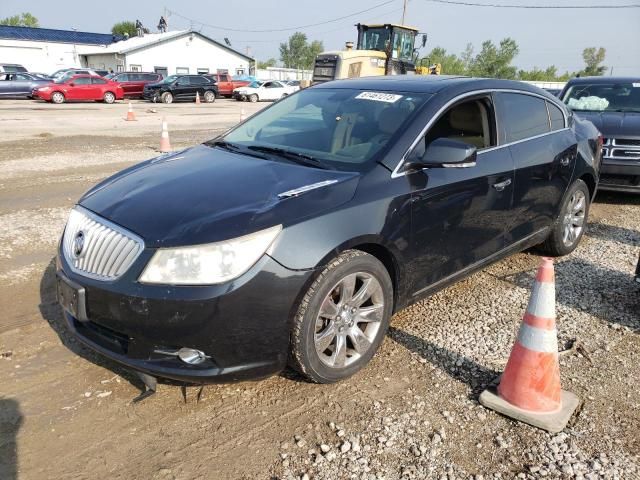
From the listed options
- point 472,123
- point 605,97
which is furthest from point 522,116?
point 605,97

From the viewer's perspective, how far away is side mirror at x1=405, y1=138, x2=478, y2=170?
3.20 m

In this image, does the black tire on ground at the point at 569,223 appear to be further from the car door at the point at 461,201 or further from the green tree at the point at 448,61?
the green tree at the point at 448,61

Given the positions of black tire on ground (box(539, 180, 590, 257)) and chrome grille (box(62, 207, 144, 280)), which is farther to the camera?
black tire on ground (box(539, 180, 590, 257))

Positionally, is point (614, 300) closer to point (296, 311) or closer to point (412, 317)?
point (412, 317)

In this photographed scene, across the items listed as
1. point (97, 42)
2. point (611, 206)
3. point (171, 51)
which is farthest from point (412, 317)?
point (97, 42)

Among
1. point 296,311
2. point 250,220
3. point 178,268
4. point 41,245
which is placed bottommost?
point 41,245

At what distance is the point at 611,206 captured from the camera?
7445mm

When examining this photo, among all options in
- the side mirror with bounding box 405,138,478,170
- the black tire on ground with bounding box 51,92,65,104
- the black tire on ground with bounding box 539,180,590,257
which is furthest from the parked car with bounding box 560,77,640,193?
the black tire on ground with bounding box 51,92,65,104

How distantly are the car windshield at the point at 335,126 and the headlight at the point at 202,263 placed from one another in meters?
0.97

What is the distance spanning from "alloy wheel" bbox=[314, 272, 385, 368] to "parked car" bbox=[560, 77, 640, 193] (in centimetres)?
535

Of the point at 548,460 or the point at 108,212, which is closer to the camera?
the point at 548,460

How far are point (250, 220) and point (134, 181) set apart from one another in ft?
3.52

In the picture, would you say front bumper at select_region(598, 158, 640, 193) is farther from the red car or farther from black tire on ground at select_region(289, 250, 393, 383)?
the red car

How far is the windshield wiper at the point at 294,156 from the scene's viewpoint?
329cm
